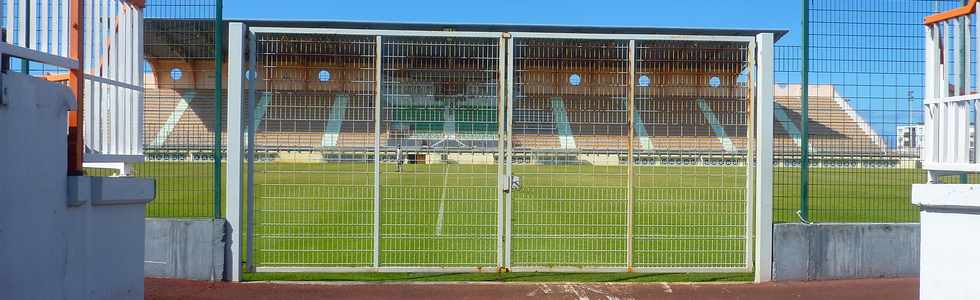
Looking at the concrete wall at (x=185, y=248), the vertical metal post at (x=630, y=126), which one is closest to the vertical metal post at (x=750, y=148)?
the vertical metal post at (x=630, y=126)

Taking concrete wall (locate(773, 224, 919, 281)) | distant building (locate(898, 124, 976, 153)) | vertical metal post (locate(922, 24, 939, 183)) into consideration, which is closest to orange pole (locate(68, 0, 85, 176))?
vertical metal post (locate(922, 24, 939, 183))

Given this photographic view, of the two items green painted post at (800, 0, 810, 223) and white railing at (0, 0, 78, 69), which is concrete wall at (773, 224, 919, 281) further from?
white railing at (0, 0, 78, 69)

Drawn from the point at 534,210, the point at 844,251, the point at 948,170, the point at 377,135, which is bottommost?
the point at 844,251

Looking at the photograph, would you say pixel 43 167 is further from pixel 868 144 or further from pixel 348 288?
pixel 868 144

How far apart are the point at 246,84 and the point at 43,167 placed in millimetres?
4057

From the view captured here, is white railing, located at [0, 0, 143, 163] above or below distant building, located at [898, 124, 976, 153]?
above

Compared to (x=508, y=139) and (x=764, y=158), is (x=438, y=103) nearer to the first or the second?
(x=508, y=139)

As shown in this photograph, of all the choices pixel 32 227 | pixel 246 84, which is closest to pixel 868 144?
pixel 246 84

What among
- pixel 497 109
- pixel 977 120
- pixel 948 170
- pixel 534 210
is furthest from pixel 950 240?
pixel 534 210

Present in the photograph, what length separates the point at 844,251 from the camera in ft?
28.2

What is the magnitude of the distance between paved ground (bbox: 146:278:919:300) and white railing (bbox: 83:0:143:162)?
198 centimetres

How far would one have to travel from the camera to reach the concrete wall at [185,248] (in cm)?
820

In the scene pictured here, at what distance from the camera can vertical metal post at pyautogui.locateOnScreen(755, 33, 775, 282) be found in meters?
8.42

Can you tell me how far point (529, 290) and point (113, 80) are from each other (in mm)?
4069
